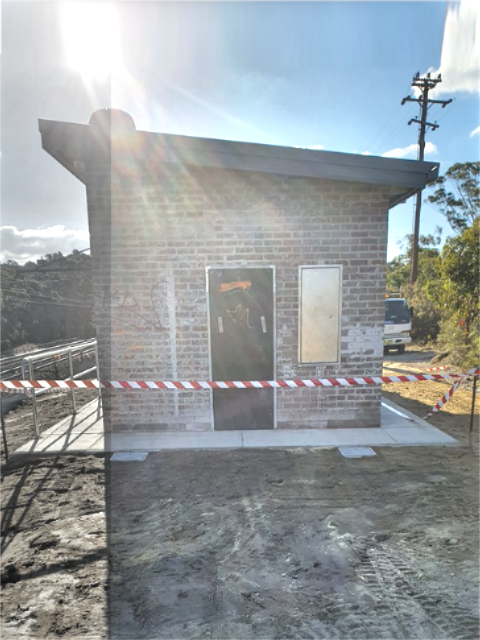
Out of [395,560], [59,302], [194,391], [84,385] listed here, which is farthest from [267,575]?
[59,302]

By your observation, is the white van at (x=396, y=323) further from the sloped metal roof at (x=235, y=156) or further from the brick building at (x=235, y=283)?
the sloped metal roof at (x=235, y=156)

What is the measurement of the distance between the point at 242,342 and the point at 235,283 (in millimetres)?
921

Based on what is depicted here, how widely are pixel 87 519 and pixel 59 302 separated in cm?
2025

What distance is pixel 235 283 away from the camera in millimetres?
5191

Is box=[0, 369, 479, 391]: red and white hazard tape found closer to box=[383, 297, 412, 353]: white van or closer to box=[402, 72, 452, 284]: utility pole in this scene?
box=[383, 297, 412, 353]: white van

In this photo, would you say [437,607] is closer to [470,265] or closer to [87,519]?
[87,519]

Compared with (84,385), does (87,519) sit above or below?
below

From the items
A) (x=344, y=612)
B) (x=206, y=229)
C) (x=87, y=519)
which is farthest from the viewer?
(x=206, y=229)

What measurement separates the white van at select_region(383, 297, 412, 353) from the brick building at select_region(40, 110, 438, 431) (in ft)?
31.6

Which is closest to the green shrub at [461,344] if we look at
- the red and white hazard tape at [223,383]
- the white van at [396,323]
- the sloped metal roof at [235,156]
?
the white van at [396,323]

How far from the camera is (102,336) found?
525cm

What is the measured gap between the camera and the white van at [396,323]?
14.2 metres

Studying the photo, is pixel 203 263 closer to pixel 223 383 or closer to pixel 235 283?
pixel 235 283

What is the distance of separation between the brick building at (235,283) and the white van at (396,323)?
31.6 feet
